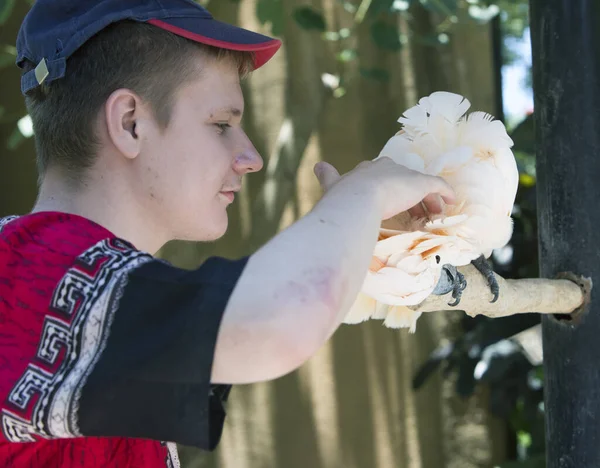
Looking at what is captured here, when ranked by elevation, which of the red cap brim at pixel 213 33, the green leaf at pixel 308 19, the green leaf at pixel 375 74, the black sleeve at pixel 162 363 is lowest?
the black sleeve at pixel 162 363

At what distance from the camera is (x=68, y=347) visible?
0.63m

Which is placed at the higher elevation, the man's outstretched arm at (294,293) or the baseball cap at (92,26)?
the baseball cap at (92,26)

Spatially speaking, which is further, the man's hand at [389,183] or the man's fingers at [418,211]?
the man's fingers at [418,211]

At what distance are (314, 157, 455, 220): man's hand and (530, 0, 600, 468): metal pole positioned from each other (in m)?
0.29

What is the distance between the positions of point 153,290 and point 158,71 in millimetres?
260

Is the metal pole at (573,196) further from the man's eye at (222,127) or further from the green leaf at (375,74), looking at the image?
the green leaf at (375,74)

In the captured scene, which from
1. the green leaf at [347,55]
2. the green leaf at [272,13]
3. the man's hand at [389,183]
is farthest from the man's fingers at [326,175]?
the green leaf at [347,55]

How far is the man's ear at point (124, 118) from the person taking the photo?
2.56 ft

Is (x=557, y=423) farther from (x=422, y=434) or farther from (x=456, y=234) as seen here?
(x=422, y=434)

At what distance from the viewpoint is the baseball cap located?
78cm

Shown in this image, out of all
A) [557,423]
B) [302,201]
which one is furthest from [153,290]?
[302,201]

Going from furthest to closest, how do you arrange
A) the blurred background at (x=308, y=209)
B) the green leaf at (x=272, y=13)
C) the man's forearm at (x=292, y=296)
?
the blurred background at (x=308, y=209) → the green leaf at (x=272, y=13) → the man's forearm at (x=292, y=296)

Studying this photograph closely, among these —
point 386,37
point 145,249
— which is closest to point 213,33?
point 145,249

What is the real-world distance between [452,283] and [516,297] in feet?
0.37
